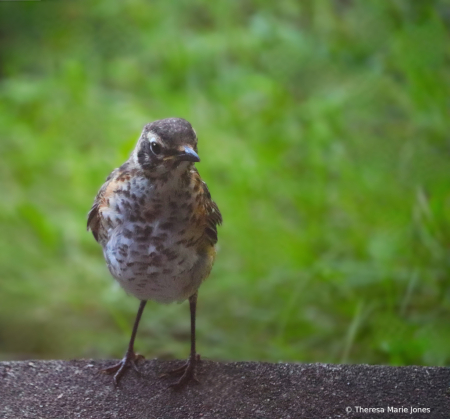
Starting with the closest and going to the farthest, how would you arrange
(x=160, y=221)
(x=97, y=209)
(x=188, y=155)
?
1. (x=188, y=155)
2. (x=160, y=221)
3. (x=97, y=209)

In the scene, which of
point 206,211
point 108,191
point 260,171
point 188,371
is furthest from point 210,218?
point 260,171

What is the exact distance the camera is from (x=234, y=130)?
214 inches

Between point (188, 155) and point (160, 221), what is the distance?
318 millimetres

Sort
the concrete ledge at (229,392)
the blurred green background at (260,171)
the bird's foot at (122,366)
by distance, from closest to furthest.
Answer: the concrete ledge at (229,392)
the bird's foot at (122,366)
the blurred green background at (260,171)

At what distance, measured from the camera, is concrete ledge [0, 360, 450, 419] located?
237cm

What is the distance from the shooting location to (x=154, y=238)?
2.48 m

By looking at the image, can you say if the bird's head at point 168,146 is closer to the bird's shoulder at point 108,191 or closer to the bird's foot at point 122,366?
the bird's shoulder at point 108,191

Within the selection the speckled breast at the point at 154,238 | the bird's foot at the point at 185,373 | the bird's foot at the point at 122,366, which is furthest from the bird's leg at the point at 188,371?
the speckled breast at the point at 154,238

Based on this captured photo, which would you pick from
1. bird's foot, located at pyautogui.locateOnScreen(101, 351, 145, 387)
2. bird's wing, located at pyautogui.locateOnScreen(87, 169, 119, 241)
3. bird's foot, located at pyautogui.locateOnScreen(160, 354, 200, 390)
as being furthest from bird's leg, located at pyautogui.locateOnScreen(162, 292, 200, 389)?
bird's wing, located at pyautogui.locateOnScreen(87, 169, 119, 241)

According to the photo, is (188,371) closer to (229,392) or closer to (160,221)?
(229,392)

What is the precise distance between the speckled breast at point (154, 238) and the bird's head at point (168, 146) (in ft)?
0.25

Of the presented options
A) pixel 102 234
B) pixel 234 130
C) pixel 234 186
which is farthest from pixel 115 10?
pixel 102 234

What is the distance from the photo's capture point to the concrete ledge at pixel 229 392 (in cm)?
237

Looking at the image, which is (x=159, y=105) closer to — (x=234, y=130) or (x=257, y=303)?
(x=234, y=130)
